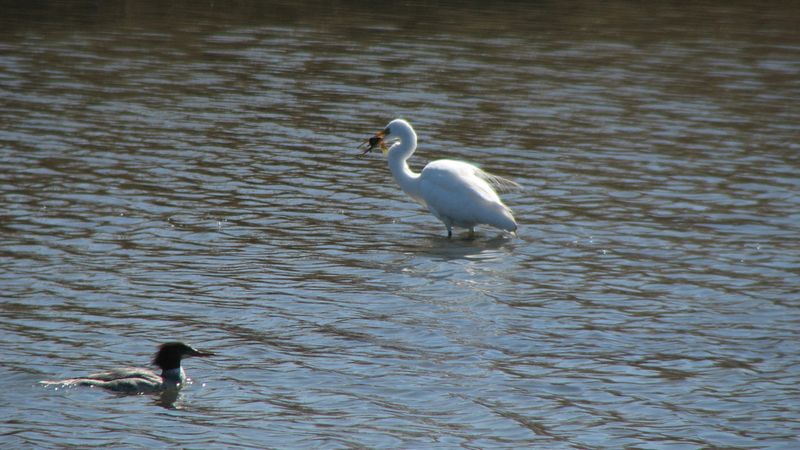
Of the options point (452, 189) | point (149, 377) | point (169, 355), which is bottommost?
point (149, 377)

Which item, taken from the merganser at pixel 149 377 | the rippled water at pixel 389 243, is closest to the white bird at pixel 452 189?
the rippled water at pixel 389 243

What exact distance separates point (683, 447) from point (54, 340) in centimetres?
569

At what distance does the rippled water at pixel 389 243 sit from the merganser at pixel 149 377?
10 centimetres

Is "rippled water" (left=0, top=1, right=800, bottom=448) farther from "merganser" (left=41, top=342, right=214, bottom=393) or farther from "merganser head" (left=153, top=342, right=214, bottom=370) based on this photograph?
"merganser head" (left=153, top=342, right=214, bottom=370)

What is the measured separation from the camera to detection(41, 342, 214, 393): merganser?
10195mm

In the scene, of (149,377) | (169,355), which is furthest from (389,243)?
(149,377)

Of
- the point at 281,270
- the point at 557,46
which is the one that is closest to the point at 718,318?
the point at 281,270

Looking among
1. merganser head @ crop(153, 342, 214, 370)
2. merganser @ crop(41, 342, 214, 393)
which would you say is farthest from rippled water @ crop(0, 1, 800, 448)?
merganser head @ crop(153, 342, 214, 370)

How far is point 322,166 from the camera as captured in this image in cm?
1922

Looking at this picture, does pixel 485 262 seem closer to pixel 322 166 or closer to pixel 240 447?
pixel 322 166

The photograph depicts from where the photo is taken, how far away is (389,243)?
613 inches

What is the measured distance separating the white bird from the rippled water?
38cm

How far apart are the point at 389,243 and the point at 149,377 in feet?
18.5

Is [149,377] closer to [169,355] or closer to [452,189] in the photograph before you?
[169,355]
